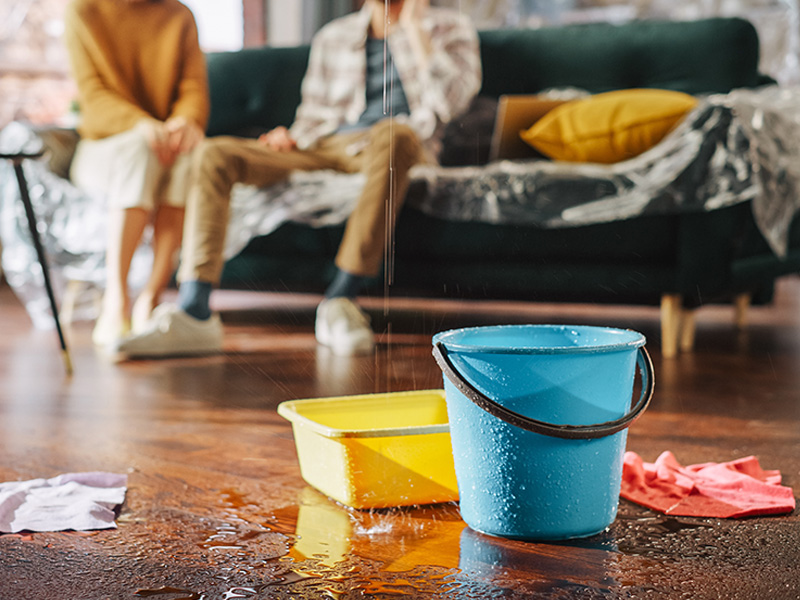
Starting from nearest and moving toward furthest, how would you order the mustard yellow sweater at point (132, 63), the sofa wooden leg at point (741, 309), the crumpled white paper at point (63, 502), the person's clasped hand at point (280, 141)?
the crumpled white paper at point (63, 502) → the mustard yellow sweater at point (132, 63) → the person's clasped hand at point (280, 141) → the sofa wooden leg at point (741, 309)

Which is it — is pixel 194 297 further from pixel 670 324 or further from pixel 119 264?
pixel 670 324

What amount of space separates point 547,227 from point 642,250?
24 centimetres

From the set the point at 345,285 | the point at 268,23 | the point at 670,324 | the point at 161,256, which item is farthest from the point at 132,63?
the point at 268,23

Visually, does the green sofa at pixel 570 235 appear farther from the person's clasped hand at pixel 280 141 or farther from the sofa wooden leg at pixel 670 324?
the person's clasped hand at pixel 280 141

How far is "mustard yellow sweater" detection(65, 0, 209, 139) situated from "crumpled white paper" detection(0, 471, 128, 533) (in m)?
1.45

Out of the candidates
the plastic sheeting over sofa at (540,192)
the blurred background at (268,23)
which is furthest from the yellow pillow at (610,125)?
the blurred background at (268,23)

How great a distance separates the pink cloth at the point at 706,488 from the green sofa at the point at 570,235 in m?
1.05

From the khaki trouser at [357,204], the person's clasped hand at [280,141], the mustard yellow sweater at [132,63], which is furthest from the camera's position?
the person's clasped hand at [280,141]

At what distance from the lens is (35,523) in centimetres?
95

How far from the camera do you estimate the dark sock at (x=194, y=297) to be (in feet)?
7.11

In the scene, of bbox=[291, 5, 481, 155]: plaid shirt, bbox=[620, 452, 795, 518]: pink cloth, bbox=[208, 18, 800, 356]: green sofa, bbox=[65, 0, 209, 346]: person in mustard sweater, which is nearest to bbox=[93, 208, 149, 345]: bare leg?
bbox=[65, 0, 209, 346]: person in mustard sweater

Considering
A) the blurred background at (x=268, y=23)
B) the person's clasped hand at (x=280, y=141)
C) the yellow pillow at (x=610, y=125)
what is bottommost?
the person's clasped hand at (x=280, y=141)

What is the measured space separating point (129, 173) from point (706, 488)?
1669 millimetres

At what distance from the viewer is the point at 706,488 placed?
3.48 feet
